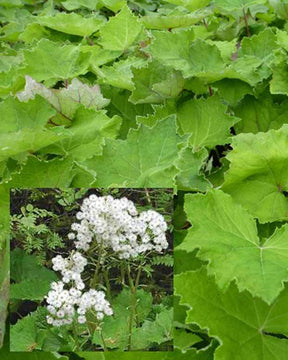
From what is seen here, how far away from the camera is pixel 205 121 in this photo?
4.62 feet

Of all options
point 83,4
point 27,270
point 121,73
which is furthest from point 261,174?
point 83,4

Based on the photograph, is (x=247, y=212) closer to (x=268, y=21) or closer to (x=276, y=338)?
(x=276, y=338)

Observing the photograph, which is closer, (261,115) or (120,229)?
(120,229)

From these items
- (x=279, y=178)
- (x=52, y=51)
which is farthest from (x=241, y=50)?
(x=279, y=178)

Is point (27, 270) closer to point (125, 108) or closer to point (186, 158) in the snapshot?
point (186, 158)

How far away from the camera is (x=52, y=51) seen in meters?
1.60

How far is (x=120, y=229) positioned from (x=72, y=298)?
132 millimetres

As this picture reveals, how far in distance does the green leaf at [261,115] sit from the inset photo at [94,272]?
0.55 metres

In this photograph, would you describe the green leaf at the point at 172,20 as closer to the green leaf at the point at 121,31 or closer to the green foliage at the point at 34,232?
the green leaf at the point at 121,31

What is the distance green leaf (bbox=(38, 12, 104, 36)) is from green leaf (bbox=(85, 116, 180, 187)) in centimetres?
95

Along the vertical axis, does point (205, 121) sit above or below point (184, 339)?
above

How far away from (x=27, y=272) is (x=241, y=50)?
0.98 metres

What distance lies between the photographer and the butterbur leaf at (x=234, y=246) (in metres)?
0.90

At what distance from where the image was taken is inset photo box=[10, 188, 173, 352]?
96 cm
